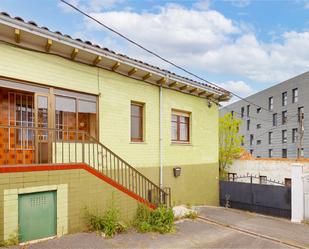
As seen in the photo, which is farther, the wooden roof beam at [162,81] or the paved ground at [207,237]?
the wooden roof beam at [162,81]

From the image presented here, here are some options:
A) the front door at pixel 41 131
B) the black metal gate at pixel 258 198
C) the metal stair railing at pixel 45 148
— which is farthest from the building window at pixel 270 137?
the front door at pixel 41 131

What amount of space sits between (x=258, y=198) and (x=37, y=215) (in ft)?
33.9

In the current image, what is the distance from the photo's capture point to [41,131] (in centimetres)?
805

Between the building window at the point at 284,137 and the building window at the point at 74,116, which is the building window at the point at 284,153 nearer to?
the building window at the point at 284,137

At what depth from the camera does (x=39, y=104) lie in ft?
26.1

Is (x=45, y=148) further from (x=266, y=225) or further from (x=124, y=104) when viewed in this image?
(x=266, y=225)

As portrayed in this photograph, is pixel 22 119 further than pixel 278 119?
No

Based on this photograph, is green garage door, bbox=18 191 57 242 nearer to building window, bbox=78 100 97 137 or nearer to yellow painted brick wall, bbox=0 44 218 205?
building window, bbox=78 100 97 137

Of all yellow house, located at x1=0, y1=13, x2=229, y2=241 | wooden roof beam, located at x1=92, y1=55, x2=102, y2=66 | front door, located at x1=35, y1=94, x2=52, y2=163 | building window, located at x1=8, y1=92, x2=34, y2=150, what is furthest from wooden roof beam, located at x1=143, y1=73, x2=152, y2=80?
building window, located at x1=8, y1=92, x2=34, y2=150

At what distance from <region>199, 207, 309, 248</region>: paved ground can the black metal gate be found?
0.55 m

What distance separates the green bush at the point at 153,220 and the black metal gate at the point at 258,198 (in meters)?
6.22

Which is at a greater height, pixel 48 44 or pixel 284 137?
pixel 48 44

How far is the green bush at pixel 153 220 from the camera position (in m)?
8.47

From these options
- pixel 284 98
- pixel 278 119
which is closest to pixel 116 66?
pixel 284 98
